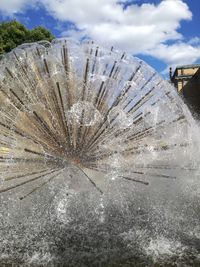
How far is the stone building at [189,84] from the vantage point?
39.6 metres

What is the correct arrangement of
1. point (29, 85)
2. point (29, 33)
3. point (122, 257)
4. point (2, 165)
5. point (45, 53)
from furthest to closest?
point (29, 33) < point (45, 53) < point (29, 85) < point (2, 165) < point (122, 257)

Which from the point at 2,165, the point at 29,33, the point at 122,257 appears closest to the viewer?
the point at 122,257

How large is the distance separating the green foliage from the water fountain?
2147 cm

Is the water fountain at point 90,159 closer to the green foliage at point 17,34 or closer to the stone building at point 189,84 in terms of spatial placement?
the green foliage at point 17,34

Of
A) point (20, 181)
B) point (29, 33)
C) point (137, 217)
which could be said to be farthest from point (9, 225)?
point (29, 33)

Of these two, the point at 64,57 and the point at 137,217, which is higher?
the point at 64,57

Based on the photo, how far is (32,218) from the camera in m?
8.34

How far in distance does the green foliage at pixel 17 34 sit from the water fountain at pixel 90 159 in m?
21.5

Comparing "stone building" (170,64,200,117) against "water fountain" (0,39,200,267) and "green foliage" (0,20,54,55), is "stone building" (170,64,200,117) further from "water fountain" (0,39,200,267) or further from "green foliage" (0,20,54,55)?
"water fountain" (0,39,200,267)

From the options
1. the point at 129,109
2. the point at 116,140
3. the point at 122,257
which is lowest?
the point at 122,257

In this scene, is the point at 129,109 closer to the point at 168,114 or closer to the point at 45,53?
the point at 168,114

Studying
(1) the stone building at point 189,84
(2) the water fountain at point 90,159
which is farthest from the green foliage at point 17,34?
(2) the water fountain at point 90,159

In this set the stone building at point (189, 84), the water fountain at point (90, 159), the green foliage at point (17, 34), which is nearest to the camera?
the water fountain at point (90, 159)

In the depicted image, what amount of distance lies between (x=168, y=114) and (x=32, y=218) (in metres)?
3.49
